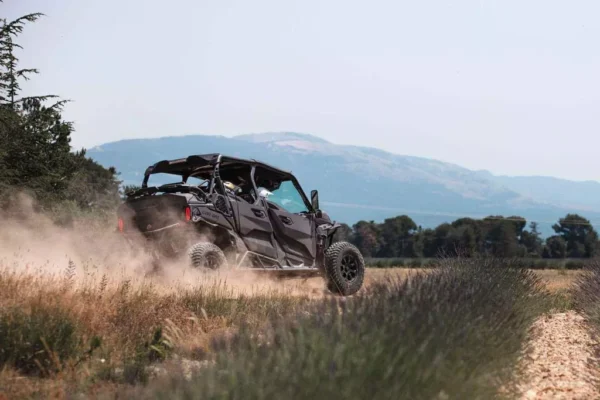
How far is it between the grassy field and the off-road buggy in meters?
2.52

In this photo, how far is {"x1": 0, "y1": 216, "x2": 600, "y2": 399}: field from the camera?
14.5 ft

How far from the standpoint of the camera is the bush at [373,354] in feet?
13.8

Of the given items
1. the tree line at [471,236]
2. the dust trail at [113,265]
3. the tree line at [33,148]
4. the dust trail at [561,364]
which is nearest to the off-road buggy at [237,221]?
the dust trail at [113,265]

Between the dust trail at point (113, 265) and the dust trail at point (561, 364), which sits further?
the dust trail at point (113, 265)

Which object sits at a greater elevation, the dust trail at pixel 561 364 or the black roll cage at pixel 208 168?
the black roll cage at pixel 208 168

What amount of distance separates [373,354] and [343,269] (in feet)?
31.9

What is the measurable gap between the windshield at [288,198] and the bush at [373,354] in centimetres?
675

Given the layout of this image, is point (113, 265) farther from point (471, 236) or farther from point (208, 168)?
point (471, 236)

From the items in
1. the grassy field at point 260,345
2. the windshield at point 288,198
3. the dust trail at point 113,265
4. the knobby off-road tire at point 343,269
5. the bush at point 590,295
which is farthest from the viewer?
the knobby off-road tire at point 343,269

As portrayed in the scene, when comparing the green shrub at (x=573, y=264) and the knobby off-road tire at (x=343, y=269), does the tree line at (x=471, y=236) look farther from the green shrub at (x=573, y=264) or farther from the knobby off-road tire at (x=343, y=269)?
the knobby off-road tire at (x=343, y=269)

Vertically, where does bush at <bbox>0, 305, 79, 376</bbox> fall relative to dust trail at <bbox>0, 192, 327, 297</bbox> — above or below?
below

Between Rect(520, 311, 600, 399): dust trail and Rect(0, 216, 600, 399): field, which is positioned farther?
Rect(520, 311, 600, 399): dust trail

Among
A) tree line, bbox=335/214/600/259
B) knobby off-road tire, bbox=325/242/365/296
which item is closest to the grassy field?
knobby off-road tire, bbox=325/242/365/296

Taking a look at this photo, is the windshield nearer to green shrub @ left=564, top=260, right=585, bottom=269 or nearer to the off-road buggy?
the off-road buggy
